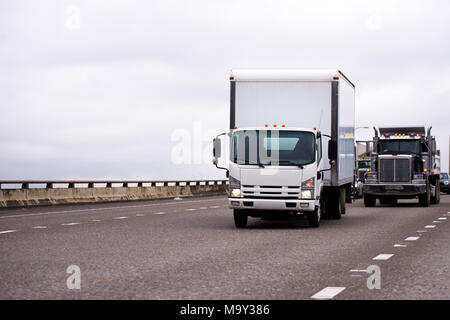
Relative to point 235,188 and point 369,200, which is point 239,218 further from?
point 369,200

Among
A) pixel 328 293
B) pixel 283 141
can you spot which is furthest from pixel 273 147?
pixel 328 293

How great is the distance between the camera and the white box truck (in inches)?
780

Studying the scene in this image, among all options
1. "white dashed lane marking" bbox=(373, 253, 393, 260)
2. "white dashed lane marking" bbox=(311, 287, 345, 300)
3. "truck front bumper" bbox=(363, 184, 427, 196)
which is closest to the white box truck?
"white dashed lane marking" bbox=(373, 253, 393, 260)

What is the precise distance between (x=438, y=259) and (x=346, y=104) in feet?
35.8

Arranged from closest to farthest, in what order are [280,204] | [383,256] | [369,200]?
1. [383,256]
2. [280,204]
3. [369,200]

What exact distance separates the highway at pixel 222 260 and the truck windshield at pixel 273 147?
1616mm

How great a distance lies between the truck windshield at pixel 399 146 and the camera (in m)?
35.6

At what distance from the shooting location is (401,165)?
117ft

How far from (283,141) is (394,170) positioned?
54.2ft
